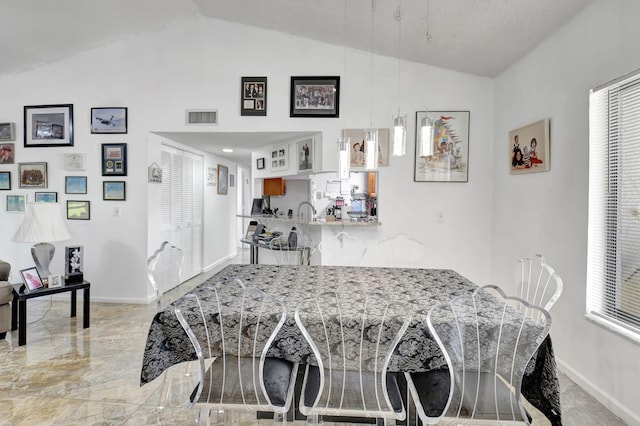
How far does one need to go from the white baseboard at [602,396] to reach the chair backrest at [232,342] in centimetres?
202

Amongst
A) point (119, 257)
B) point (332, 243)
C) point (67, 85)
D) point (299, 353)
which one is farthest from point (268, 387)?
point (67, 85)

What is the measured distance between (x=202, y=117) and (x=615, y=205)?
3.72 meters

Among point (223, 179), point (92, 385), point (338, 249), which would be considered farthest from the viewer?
point (223, 179)

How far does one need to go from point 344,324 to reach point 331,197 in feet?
8.78

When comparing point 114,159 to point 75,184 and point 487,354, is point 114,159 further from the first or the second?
point 487,354

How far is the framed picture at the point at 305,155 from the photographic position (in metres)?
3.92

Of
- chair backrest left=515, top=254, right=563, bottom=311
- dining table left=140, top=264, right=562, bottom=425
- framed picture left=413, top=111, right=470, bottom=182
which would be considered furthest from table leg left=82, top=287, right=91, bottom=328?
chair backrest left=515, top=254, right=563, bottom=311

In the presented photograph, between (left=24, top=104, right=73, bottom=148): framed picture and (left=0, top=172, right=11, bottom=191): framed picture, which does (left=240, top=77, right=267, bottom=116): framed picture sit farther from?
(left=0, top=172, right=11, bottom=191): framed picture

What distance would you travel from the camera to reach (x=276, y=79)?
3.75 m

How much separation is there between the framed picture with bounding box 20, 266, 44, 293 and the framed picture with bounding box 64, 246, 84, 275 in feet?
0.76

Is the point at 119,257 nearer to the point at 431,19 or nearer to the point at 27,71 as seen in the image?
the point at 27,71

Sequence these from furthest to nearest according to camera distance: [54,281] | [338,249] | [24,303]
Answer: [338,249] < [54,281] < [24,303]

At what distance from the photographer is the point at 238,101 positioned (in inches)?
149

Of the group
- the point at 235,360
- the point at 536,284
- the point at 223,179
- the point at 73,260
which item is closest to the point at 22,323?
the point at 73,260
